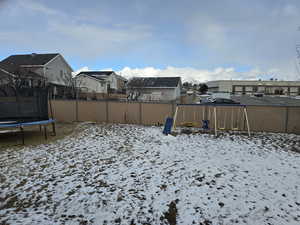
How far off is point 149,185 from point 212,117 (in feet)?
22.5

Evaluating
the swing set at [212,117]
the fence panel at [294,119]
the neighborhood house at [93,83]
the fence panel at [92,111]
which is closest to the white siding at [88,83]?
the neighborhood house at [93,83]

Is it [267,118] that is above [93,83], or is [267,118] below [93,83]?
below

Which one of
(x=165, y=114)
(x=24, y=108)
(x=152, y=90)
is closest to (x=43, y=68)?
(x=152, y=90)

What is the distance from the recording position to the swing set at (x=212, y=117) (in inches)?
330

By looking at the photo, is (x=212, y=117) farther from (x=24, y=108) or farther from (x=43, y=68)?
(x=43, y=68)

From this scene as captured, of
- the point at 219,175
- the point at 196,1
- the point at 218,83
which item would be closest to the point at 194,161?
the point at 219,175

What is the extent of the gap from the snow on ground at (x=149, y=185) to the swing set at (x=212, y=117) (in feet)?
10.2

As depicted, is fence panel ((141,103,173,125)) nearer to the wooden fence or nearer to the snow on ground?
the wooden fence

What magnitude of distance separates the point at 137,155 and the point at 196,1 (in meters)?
9.60

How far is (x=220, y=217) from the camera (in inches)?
89.7

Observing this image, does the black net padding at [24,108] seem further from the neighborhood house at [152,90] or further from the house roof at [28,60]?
the house roof at [28,60]

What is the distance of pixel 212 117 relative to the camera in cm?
883

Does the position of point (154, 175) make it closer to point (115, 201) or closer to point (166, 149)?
point (115, 201)

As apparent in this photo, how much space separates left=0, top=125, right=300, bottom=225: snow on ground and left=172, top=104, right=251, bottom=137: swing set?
3.11m
